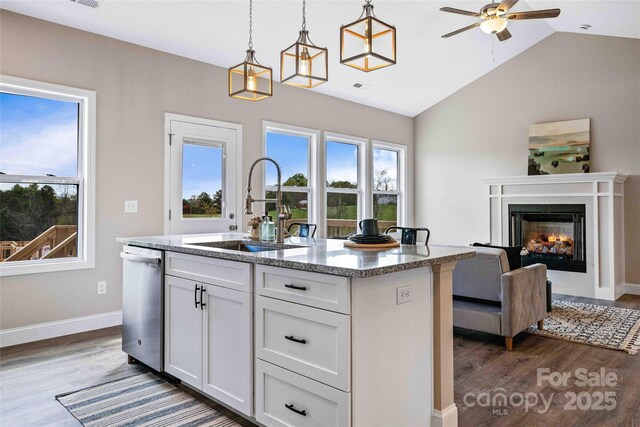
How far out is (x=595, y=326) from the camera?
4043 millimetres

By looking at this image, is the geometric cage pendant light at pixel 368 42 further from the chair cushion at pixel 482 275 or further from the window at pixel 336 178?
the window at pixel 336 178

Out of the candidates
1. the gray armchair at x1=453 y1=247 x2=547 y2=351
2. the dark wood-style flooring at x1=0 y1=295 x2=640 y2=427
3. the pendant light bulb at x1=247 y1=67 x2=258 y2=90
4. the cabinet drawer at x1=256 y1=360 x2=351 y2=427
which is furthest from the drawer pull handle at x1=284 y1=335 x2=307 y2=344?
the gray armchair at x1=453 y1=247 x2=547 y2=351

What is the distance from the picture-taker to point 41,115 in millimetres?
3861

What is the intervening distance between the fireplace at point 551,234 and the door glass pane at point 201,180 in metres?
4.16

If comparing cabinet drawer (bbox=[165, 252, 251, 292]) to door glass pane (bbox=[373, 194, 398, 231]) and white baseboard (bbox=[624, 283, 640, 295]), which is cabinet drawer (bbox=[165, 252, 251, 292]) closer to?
door glass pane (bbox=[373, 194, 398, 231])

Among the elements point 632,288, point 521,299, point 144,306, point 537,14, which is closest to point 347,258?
point 144,306

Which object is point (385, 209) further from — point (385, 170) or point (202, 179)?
point (202, 179)

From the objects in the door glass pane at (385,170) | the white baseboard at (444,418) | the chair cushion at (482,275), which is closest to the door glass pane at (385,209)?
the door glass pane at (385,170)

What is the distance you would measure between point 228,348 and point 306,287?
69 cm

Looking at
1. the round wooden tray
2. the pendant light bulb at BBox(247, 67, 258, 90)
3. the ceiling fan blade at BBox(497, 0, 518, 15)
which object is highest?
the ceiling fan blade at BBox(497, 0, 518, 15)

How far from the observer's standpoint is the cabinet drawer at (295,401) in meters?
1.76

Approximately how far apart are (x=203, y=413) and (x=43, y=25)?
3.56 m

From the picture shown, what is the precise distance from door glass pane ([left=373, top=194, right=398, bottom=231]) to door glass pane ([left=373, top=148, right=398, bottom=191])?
0.15 meters

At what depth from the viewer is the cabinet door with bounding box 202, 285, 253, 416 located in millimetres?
2160
